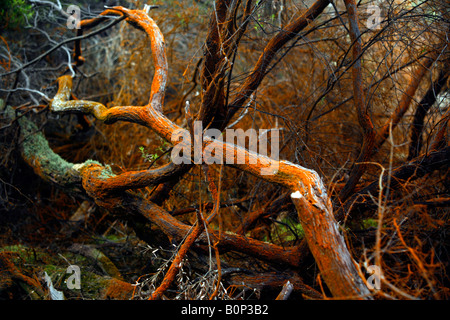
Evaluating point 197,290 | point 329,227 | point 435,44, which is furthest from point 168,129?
point 435,44

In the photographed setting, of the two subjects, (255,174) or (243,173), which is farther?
(243,173)

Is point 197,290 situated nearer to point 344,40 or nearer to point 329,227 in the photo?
point 329,227

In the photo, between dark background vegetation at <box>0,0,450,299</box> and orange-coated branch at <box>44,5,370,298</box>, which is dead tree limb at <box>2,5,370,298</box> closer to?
orange-coated branch at <box>44,5,370,298</box>

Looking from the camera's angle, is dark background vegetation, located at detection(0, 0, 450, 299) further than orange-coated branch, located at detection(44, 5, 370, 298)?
Yes

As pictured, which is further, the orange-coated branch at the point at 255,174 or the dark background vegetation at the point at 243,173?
the dark background vegetation at the point at 243,173

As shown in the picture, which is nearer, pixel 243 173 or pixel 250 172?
pixel 250 172

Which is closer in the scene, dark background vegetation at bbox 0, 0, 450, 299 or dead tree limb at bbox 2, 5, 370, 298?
dead tree limb at bbox 2, 5, 370, 298

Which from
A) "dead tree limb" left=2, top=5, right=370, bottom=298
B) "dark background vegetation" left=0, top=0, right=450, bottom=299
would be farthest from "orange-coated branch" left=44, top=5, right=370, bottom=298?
"dark background vegetation" left=0, top=0, right=450, bottom=299

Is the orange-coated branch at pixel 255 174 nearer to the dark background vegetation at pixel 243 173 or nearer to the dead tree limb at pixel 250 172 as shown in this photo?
the dead tree limb at pixel 250 172

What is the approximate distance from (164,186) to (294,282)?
148 cm

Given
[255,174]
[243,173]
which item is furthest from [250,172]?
[243,173]

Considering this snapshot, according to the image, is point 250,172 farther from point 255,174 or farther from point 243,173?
point 243,173

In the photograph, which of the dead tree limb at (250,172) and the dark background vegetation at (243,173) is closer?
the dead tree limb at (250,172)

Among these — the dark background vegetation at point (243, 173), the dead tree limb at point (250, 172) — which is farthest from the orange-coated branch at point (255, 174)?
the dark background vegetation at point (243, 173)
